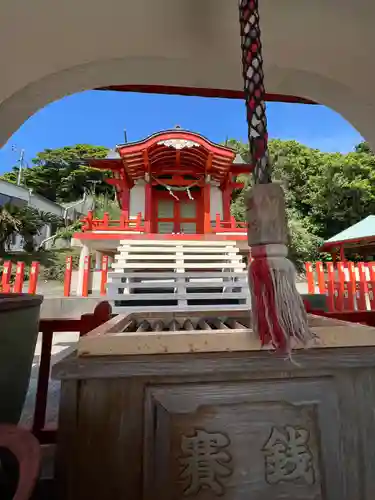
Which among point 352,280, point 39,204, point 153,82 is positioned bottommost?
point 352,280

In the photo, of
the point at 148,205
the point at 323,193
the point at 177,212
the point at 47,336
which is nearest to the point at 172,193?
the point at 177,212

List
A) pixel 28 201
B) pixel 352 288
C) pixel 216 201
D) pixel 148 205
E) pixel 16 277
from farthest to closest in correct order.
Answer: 1. pixel 28 201
2. pixel 216 201
3. pixel 148 205
4. pixel 16 277
5. pixel 352 288

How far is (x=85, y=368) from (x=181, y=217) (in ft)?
22.6

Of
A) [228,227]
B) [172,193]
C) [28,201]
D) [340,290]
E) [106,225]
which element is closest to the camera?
[340,290]

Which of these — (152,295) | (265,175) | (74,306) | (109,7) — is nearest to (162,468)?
(265,175)

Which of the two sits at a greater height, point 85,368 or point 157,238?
point 157,238

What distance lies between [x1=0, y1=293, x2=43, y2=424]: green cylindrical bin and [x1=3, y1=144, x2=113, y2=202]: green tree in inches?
693

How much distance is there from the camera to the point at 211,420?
22.2 inches

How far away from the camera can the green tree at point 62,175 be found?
17.8 meters

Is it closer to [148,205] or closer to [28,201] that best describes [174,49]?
[148,205]

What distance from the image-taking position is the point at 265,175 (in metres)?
0.72

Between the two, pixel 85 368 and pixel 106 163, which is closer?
pixel 85 368

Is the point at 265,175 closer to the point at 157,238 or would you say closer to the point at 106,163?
the point at 157,238

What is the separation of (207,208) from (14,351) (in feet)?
20.3
